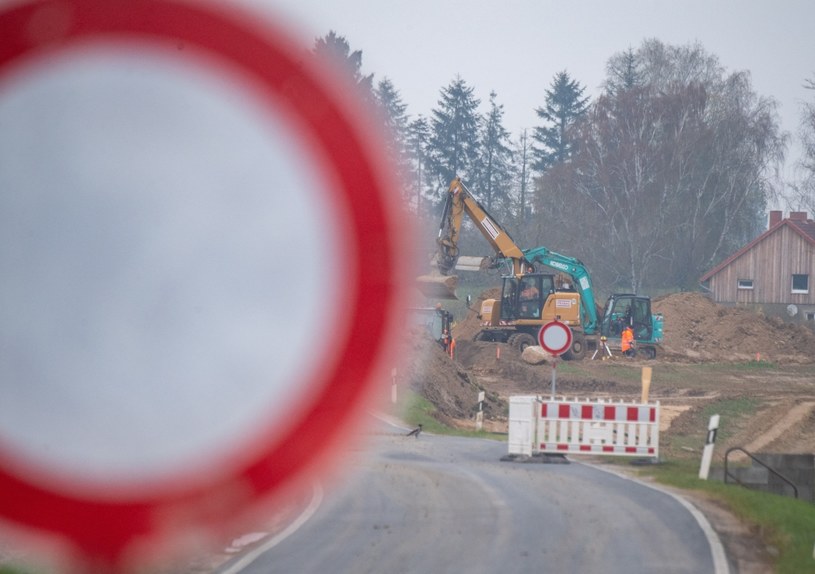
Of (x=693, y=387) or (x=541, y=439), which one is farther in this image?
(x=693, y=387)

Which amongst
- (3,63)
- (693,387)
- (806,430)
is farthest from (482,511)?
(693,387)

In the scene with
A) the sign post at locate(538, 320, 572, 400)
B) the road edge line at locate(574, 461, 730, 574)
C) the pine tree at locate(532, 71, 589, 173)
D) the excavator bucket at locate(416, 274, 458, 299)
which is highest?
the pine tree at locate(532, 71, 589, 173)

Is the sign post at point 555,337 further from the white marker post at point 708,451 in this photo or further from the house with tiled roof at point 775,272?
the house with tiled roof at point 775,272

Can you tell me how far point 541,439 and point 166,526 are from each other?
13786mm

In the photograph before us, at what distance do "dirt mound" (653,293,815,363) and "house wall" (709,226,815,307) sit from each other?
1261cm

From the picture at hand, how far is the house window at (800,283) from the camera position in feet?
236

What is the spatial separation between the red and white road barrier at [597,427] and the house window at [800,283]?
59.2 metres

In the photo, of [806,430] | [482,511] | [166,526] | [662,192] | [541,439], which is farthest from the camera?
[662,192]

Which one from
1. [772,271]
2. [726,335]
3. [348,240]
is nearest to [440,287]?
[726,335]

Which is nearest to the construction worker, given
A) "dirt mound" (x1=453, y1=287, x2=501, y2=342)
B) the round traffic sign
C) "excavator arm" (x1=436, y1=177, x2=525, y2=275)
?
"excavator arm" (x1=436, y1=177, x2=525, y2=275)

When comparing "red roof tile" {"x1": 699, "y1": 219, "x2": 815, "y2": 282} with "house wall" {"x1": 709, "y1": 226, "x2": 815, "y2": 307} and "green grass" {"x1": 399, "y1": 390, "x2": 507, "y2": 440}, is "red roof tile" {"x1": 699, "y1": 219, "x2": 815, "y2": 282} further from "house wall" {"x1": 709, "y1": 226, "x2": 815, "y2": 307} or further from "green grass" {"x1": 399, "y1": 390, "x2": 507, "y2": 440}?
"green grass" {"x1": 399, "y1": 390, "x2": 507, "y2": 440}

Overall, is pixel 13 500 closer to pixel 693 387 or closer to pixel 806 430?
pixel 806 430

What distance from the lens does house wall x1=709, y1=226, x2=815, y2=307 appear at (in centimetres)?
7162

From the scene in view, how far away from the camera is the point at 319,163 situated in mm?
3867
